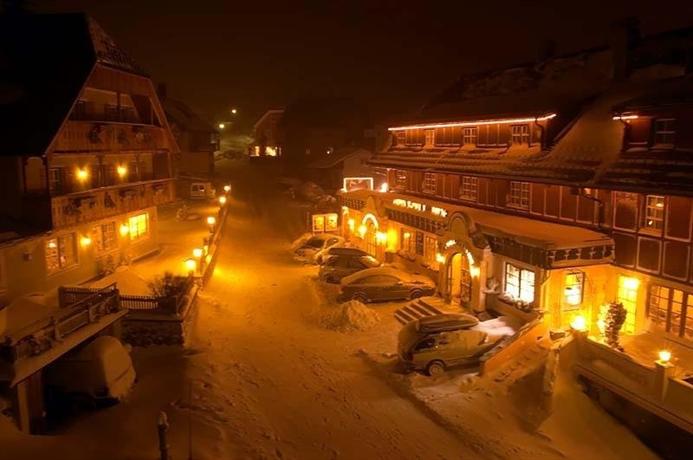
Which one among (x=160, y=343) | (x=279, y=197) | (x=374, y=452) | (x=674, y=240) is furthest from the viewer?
(x=279, y=197)

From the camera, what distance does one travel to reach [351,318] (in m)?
28.7

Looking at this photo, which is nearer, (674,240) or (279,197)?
(674,240)

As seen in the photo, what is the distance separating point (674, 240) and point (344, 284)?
16.9 m

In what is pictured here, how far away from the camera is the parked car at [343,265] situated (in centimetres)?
3669

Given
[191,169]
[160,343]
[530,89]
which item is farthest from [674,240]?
[191,169]

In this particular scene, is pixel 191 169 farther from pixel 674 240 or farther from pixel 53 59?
pixel 674 240

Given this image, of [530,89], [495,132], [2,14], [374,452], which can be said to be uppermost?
[2,14]

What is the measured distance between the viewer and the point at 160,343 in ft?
80.5

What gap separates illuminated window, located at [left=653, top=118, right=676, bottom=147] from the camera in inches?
856

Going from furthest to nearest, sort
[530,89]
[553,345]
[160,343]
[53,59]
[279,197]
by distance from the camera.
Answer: [279,197]
[530,89]
[53,59]
[160,343]
[553,345]

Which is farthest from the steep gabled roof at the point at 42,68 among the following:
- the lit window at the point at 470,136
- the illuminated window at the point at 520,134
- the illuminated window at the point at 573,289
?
the illuminated window at the point at 573,289

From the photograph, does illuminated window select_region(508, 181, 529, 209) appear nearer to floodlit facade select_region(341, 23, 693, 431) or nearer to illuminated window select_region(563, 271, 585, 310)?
floodlit facade select_region(341, 23, 693, 431)

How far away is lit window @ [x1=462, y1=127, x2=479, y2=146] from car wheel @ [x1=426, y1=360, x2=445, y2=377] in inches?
590

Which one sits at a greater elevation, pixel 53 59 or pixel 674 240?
pixel 53 59
